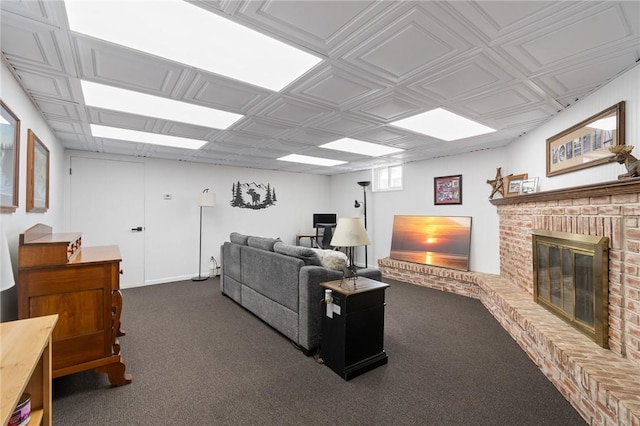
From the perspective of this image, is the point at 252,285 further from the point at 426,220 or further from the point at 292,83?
the point at 426,220

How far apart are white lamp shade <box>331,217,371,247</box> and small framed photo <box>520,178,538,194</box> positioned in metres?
2.55

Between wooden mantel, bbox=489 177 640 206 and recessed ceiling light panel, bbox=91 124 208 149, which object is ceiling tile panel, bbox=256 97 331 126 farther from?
wooden mantel, bbox=489 177 640 206

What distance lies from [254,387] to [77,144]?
453 cm

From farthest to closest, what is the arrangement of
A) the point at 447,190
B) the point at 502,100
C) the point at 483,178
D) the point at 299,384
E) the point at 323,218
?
the point at 323,218, the point at 447,190, the point at 483,178, the point at 502,100, the point at 299,384

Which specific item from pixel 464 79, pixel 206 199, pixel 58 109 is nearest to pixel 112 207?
pixel 206 199

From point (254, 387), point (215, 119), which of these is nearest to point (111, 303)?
point (254, 387)

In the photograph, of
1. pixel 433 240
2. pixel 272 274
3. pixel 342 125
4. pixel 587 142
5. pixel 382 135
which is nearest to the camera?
pixel 587 142

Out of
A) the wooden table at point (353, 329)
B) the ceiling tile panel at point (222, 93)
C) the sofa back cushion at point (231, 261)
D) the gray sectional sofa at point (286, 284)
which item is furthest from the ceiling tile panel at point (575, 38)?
the sofa back cushion at point (231, 261)

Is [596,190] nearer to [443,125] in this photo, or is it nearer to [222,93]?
[443,125]

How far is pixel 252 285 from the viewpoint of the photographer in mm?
3730

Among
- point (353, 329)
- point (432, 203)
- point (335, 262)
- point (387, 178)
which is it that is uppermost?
point (387, 178)

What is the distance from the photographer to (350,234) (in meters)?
2.56

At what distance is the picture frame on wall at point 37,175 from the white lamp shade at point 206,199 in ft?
7.88

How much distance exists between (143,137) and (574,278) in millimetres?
5233
